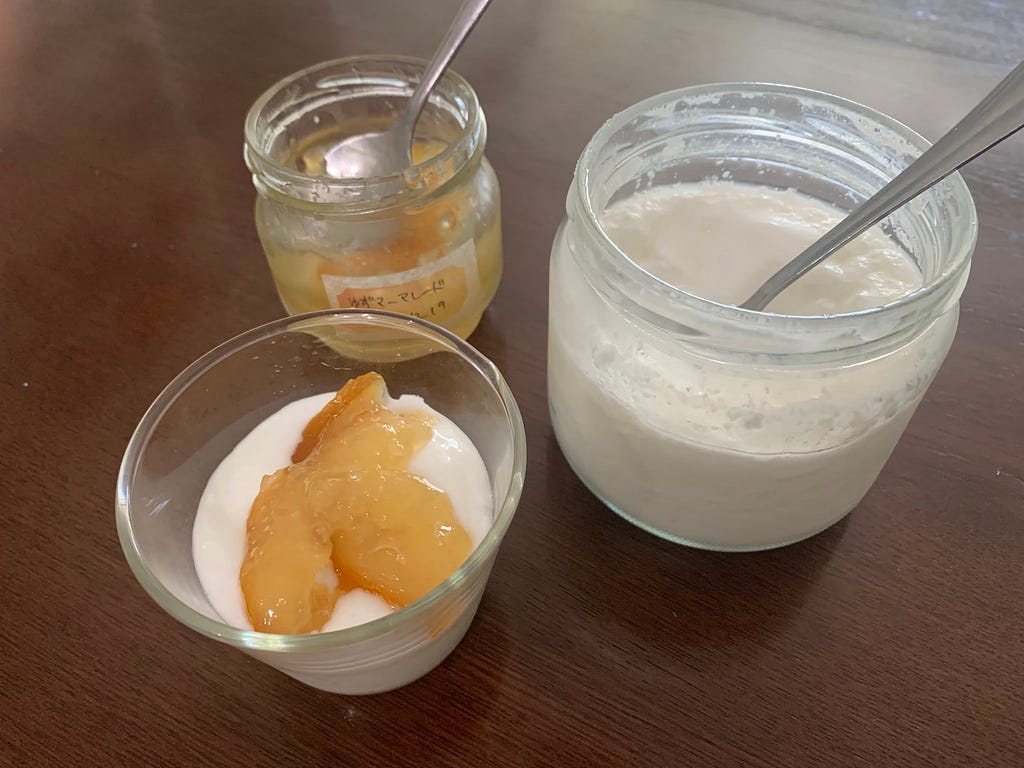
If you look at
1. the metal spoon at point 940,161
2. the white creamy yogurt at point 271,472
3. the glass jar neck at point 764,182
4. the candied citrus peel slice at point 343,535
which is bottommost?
the white creamy yogurt at point 271,472

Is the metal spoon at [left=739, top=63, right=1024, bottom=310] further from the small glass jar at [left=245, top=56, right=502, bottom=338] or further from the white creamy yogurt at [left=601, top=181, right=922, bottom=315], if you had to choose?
the small glass jar at [left=245, top=56, right=502, bottom=338]

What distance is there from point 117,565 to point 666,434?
1.34 feet

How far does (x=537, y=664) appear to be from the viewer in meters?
0.54

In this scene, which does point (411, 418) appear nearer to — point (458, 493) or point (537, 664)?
point (458, 493)

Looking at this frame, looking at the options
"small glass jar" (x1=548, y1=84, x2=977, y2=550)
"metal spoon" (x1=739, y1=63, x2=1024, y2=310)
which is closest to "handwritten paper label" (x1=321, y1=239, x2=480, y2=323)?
"small glass jar" (x1=548, y1=84, x2=977, y2=550)

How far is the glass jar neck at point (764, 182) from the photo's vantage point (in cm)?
45

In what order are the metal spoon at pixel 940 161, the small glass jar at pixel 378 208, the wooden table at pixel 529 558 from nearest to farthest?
the metal spoon at pixel 940 161 < the wooden table at pixel 529 558 < the small glass jar at pixel 378 208

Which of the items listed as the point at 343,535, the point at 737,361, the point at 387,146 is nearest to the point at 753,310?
the point at 737,361

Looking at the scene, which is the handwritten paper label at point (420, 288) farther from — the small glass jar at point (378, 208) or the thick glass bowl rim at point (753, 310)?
the thick glass bowl rim at point (753, 310)

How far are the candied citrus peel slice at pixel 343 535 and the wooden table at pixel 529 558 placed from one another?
0.09m

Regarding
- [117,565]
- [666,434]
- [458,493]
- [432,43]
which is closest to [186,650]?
[117,565]

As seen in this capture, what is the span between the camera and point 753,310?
479 millimetres

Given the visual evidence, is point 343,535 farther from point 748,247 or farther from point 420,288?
point 748,247

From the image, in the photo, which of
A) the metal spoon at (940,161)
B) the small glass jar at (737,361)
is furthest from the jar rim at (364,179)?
the metal spoon at (940,161)
